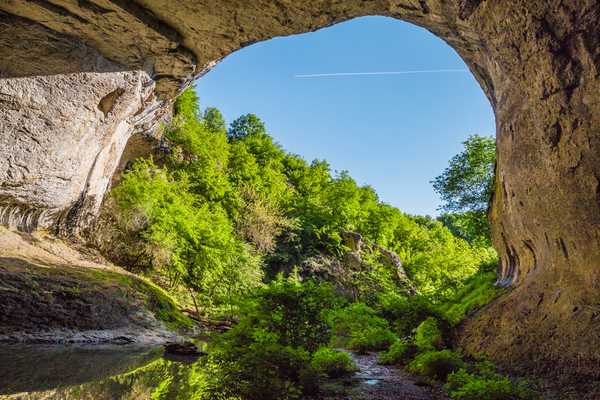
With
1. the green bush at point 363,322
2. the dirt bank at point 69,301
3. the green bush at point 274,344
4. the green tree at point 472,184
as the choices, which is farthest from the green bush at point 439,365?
the green tree at point 472,184

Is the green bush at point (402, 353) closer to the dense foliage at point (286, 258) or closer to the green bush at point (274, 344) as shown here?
the dense foliage at point (286, 258)

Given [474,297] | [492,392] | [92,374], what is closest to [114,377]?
[92,374]

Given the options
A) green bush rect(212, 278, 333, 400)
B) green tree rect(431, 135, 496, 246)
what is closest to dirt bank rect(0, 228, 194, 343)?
green bush rect(212, 278, 333, 400)

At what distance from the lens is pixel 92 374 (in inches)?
164

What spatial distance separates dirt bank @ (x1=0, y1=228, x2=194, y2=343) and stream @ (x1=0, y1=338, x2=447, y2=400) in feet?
3.35

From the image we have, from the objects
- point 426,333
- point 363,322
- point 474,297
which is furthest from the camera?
point 474,297

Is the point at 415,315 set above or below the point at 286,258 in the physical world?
above

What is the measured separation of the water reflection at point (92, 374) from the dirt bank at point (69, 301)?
120 centimetres

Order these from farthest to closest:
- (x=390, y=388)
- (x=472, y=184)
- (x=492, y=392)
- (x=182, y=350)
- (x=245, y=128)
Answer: (x=245, y=128) → (x=472, y=184) → (x=182, y=350) → (x=390, y=388) → (x=492, y=392)

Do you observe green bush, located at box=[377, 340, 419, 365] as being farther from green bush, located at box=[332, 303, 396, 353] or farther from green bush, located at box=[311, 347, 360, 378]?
green bush, located at box=[311, 347, 360, 378]

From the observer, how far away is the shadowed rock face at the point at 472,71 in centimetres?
516

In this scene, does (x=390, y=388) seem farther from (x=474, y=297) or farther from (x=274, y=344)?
→ (x=474, y=297)

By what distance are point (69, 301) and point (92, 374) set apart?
170 inches

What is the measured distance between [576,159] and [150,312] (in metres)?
10.9
